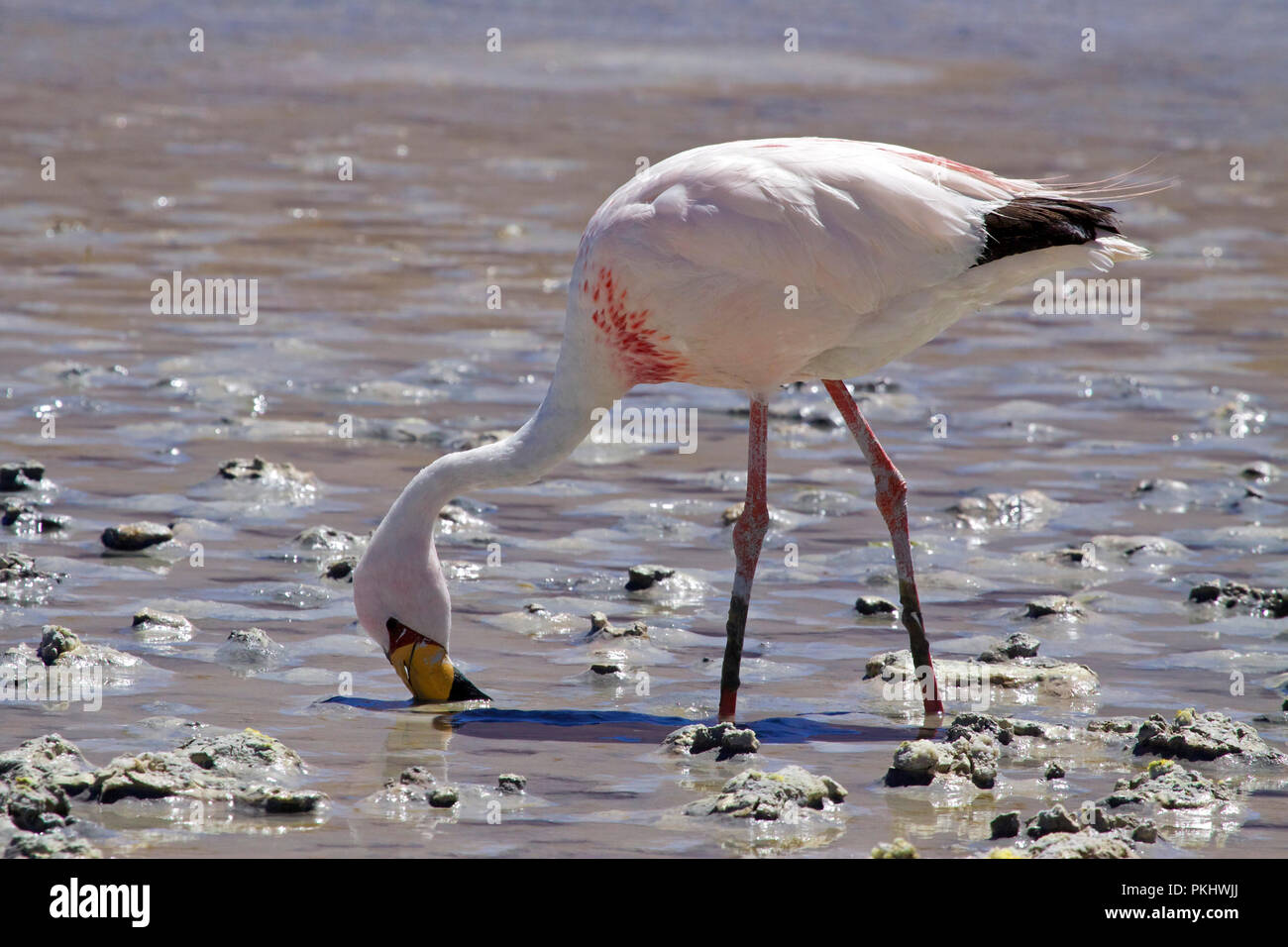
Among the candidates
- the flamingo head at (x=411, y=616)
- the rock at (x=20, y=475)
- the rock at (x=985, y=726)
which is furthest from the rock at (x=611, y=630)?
the rock at (x=20, y=475)

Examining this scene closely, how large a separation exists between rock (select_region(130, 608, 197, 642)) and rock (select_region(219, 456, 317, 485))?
2.01 metres

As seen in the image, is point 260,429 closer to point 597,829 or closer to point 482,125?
point 597,829

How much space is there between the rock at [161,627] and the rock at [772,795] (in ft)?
8.11

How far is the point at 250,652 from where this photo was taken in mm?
7211

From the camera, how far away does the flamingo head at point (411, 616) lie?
6820 mm

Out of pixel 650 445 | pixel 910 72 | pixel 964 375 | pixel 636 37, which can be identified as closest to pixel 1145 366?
pixel 964 375

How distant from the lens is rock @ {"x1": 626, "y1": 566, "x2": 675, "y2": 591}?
8.23 metres

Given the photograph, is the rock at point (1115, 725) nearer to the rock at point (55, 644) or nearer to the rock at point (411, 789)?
the rock at point (411, 789)

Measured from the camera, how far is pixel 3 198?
16656mm

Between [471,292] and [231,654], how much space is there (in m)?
7.35

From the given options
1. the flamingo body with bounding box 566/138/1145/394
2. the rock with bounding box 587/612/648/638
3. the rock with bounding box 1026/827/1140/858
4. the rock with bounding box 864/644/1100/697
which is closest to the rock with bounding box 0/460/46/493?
the rock with bounding box 587/612/648/638

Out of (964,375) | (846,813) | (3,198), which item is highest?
(3,198)

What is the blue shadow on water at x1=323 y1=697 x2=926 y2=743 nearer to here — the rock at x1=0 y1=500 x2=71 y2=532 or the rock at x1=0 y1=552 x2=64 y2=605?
the rock at x1=0 y1=552 x2=64 y2=605

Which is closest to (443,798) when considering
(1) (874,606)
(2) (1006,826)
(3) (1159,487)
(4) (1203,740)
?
(2) (1006,826)
